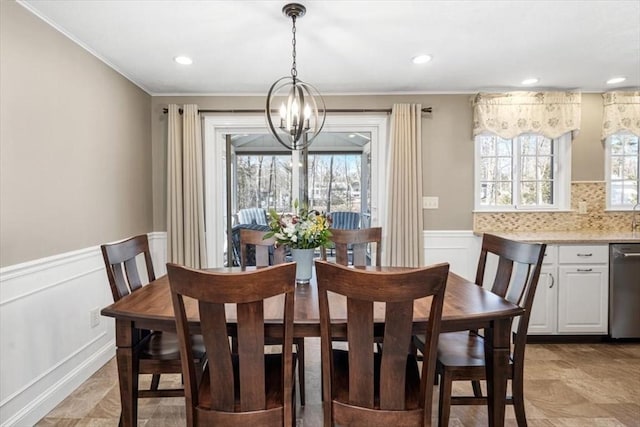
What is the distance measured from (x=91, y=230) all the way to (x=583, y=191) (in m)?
4.67

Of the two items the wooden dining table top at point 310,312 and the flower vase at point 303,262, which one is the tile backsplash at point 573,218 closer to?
the wooden dining table top at point 310,312

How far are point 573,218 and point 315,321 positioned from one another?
3579 mm

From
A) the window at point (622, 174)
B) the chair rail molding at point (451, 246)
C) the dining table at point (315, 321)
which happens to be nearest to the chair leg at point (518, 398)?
the dining table at point (315, 321)

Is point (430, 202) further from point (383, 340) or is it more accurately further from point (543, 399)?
point (383, 340)

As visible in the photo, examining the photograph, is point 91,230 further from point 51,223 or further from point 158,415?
point 158,415

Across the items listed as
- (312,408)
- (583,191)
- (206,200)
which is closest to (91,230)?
(206,200)

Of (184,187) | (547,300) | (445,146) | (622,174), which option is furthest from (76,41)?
(622,174)

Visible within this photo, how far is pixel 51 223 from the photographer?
2.25 metres

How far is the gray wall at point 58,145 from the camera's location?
76.9 inches

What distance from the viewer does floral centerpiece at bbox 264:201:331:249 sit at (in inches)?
72.9

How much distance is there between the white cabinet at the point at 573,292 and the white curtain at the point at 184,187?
330 centimetres

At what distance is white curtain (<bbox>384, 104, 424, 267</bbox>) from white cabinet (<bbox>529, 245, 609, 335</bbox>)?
1130 mm

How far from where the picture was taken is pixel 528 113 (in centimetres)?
361

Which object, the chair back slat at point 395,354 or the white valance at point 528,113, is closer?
the chair back slat at point 395,354
